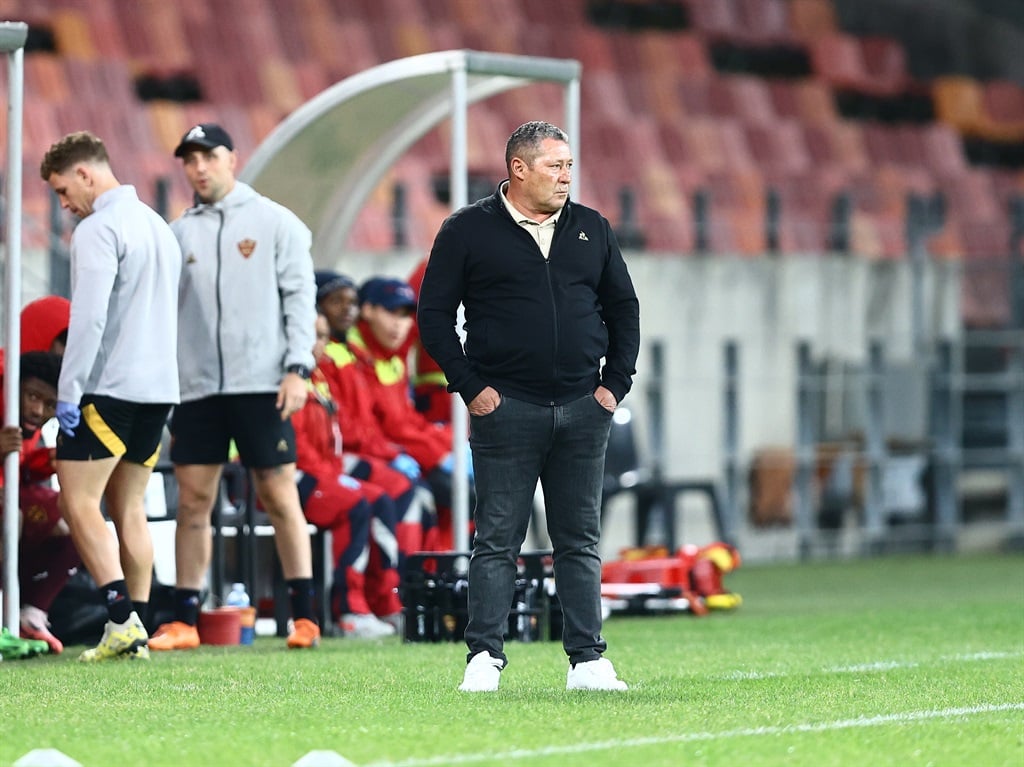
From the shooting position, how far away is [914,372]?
1695 cm

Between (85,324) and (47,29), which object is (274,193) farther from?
(47,29)

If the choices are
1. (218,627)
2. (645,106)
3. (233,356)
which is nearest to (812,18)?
(645,106)

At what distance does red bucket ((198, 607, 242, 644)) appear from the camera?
8.20 m

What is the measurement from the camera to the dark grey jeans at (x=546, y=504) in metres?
5.93

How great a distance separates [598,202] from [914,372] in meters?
2.85

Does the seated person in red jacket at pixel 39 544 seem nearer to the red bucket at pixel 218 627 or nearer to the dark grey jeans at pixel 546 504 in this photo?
the red bucket at pixel 218 627

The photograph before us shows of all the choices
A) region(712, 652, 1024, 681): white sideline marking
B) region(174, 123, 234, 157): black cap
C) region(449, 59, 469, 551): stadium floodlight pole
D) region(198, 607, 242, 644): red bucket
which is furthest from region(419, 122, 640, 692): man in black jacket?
region(449, 59, 469, 551): stadium floodlight pole

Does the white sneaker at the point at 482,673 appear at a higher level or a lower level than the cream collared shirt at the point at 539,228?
lower

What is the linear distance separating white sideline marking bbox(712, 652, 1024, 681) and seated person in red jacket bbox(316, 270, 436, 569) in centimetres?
284

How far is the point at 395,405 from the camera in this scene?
996 cm

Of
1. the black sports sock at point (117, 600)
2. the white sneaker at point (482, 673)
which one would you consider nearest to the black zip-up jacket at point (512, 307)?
the white sneaker at point (482, 673)

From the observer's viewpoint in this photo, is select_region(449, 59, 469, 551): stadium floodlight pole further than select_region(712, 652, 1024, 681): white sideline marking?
Yes

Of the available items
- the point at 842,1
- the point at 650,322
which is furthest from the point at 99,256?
the point at 842,1

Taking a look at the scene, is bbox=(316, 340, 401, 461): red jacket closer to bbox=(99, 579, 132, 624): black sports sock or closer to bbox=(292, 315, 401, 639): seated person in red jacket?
bbox=(292, 315, 401, 639): seated person in red jacket
